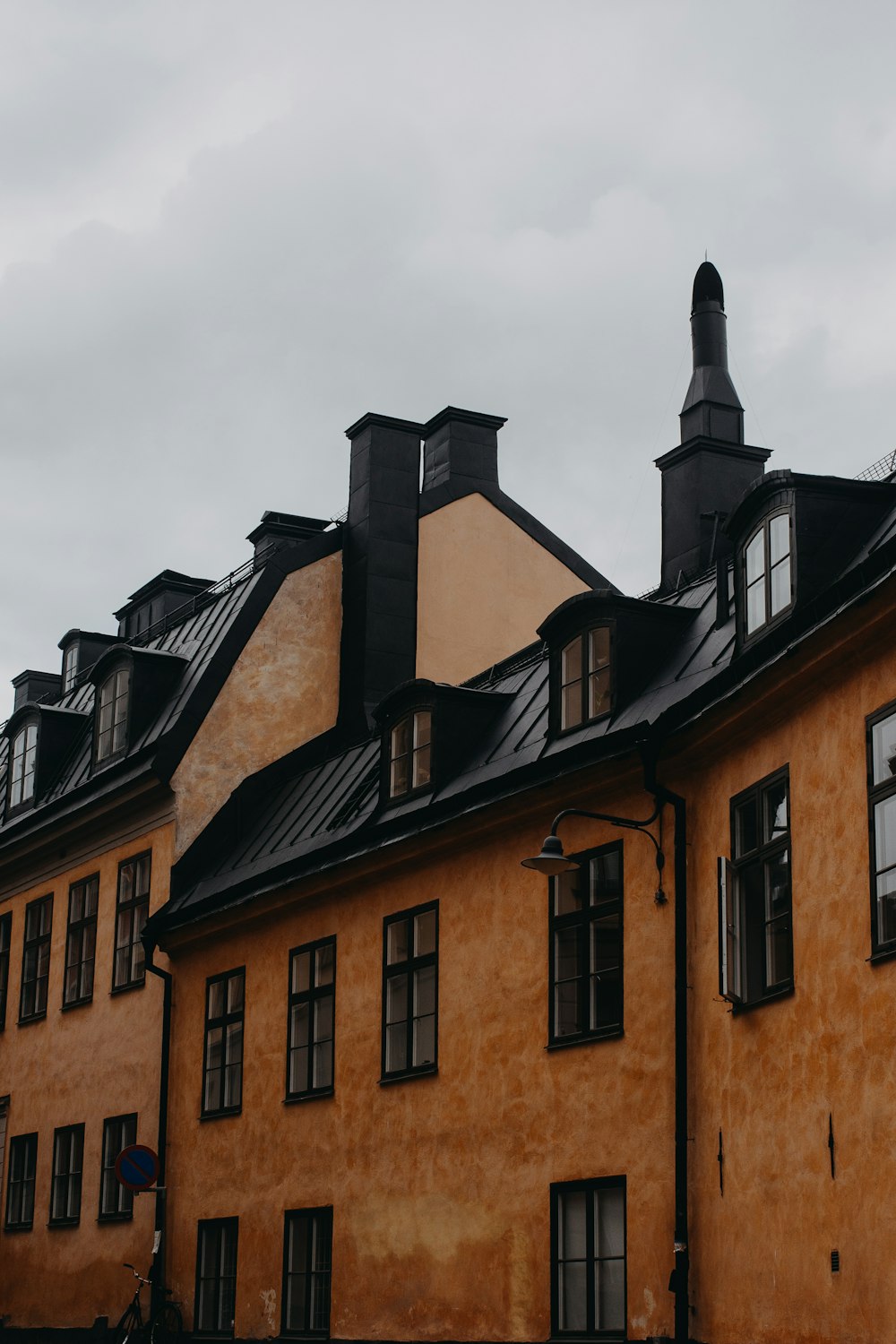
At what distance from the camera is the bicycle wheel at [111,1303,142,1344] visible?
2469 cm

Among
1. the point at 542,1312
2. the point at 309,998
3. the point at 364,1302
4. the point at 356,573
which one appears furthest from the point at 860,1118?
the point at 356,573

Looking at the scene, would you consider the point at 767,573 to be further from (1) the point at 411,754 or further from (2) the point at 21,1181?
(2) the point at 21,1181

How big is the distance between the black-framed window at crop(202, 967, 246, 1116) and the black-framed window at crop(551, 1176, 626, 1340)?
750cm

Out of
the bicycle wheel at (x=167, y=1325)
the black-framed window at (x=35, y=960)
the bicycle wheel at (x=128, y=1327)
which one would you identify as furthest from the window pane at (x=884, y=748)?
the black-framed window at (x=35, y=960)

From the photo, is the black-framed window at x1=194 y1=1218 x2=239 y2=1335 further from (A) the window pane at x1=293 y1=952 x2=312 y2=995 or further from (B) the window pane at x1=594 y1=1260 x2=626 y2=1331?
(B) the window pane at x1=594 y1=1260 x2=626 y2=1331

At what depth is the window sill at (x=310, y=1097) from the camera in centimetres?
2228

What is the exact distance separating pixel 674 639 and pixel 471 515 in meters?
11.3

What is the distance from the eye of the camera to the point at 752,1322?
1456cm

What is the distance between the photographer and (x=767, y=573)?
16.1 m

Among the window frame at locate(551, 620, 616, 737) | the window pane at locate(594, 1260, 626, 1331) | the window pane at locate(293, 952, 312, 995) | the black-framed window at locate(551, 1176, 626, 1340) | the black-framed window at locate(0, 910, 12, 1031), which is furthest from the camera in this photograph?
the black-framed window at locate(0, 910, 12, 1031)

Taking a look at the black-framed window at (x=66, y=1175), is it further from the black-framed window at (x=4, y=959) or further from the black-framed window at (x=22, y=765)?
the black-framed window at (x=22, y=765)

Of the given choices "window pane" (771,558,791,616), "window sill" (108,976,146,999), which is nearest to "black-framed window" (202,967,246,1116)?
"window sill" (108,976,146,999)

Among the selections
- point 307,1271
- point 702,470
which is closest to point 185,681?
point 702,470

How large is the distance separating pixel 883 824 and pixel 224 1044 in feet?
44.1
